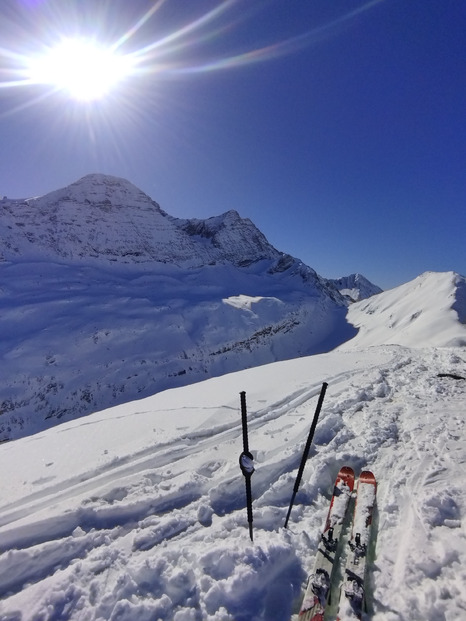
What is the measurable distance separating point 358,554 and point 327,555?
42cm

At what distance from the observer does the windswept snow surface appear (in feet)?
11.4

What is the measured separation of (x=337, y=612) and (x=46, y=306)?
3823cm

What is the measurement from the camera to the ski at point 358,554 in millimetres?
3383

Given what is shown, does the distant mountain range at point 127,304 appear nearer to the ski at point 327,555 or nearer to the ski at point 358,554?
the ski at point 327,555

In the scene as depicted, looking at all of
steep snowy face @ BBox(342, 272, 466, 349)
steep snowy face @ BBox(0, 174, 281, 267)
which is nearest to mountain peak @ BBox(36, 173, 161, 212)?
steep snowy face @ BBox(0, 174, 281, 267)

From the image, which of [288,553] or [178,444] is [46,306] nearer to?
[178,444]

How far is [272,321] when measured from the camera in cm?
4609

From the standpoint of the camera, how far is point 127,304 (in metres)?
38.8

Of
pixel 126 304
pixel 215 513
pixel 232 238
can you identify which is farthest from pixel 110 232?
pixel 215 513

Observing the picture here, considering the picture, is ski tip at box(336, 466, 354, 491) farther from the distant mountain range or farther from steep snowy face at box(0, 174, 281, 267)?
steep snowy face at box(0, 174, 281, 267)

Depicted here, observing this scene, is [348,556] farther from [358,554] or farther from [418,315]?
[418,315]

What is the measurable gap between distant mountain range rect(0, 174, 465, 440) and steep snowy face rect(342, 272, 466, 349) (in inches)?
64.4

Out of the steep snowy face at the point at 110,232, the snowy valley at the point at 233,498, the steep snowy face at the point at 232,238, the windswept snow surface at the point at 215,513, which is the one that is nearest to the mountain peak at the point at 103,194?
the steep snowy face at the point at 110,232

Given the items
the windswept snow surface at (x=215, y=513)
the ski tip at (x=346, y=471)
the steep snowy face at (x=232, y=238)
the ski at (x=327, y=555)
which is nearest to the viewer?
the ski at (x=327, y=555)
